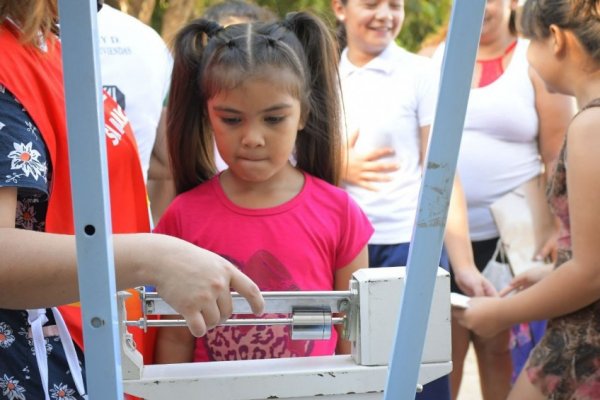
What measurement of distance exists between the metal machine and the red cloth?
0.17 meters

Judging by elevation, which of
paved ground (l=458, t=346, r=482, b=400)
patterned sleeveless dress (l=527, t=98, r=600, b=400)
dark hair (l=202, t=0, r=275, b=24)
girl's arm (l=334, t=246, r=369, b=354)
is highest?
dark hair (l=202, t=0, r=275, b=24)

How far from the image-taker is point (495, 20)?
369 centimetres

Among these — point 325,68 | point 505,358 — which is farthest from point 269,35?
point 505,358

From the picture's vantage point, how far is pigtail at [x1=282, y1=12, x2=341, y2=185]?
238 centimetres

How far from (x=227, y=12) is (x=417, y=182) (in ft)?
3.20

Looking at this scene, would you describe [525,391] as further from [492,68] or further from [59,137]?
[492,68]

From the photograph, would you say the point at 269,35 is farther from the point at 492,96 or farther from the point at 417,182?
the point at 492,96

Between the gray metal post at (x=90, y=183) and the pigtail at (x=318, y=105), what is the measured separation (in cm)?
130

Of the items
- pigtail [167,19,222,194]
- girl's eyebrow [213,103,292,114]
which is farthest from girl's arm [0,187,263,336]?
pigtail [167,19,222,194]

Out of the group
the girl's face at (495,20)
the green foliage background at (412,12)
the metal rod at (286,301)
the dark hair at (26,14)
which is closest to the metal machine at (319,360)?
the metal rod at (286,301)

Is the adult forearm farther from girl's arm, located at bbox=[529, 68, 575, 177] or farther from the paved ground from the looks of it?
the paved ground

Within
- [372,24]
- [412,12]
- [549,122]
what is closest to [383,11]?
[372,24]

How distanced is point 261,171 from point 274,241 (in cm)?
16

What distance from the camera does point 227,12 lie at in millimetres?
3619
